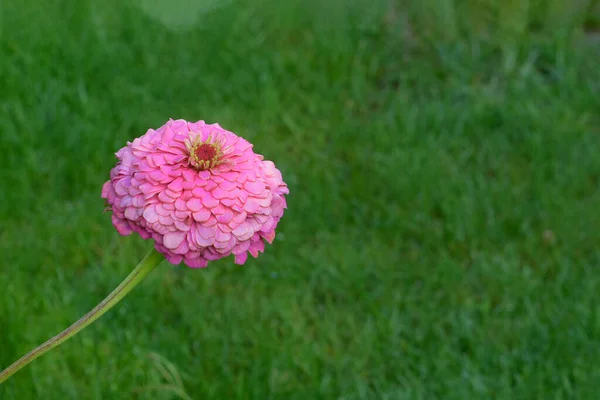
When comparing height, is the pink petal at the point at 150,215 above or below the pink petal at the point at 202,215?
below

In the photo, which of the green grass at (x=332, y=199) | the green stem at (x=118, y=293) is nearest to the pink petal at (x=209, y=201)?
the green stem at (x=118, y=293)

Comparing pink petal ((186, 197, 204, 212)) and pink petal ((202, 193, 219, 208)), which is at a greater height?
pink petal ((202, 193, 219, 208))

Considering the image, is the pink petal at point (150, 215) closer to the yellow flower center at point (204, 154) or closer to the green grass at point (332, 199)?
the yellow flower center at point (204, 154)

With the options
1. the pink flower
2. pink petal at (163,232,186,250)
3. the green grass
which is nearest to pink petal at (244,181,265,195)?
the pink flower

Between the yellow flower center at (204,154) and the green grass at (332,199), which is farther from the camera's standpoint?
the green grass at (332,199)

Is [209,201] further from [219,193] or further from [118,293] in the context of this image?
[118,293]

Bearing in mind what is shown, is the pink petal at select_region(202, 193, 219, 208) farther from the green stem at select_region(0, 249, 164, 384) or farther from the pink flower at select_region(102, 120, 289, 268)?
the green stem at select_region(0, 249, 164, 384)
